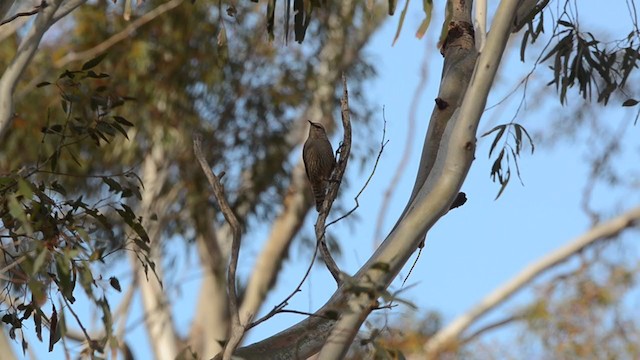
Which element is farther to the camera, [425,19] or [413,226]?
[425,19]

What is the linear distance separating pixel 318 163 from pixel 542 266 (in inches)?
262

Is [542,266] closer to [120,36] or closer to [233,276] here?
[120,36]

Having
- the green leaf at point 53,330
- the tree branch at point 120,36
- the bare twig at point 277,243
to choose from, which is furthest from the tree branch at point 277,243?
the green leaf at point 53,330

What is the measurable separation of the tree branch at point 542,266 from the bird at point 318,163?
618 centimetres

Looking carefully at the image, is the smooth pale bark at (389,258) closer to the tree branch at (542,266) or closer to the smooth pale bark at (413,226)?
the smooth pale bark at (413,226)

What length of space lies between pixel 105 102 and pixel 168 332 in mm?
6472

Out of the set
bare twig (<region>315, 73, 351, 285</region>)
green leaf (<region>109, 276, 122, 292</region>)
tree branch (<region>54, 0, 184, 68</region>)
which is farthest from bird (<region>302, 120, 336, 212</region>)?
tree branch (<region>54, 0, 184, 68</region>)

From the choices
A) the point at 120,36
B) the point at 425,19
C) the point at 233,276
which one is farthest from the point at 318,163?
the point at 120,36

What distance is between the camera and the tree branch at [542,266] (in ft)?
37.4

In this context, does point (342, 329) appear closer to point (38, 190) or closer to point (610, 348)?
point (38, 190)

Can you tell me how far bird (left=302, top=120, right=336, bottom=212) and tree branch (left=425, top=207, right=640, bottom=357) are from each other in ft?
20.3

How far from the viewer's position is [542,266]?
37.8ft

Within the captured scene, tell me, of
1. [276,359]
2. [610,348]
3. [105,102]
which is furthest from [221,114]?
[276,359]

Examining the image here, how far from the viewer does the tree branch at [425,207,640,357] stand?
37.4 feet
